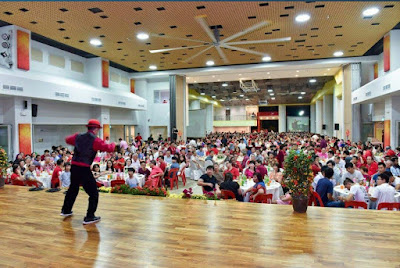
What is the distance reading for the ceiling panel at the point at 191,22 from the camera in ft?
29.1

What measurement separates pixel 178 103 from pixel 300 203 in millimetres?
15453

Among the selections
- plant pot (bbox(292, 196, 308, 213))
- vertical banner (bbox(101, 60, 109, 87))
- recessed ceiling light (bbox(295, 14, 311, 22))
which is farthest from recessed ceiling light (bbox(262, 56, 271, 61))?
plant pot (bbox(292, 196, 308, 213))

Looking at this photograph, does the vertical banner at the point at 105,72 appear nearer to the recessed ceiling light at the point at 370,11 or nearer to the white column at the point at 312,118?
the recessed ceiling light at the point at 370,11

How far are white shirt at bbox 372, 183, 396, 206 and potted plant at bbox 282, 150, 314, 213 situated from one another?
1569 millimetres

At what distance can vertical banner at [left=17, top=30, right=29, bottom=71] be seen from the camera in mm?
10703

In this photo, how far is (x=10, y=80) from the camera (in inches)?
389

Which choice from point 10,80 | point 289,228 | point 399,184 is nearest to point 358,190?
point 399,184

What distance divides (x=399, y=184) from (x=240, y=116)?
3709 centimetres

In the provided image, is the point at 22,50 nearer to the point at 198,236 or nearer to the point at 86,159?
the point at 86,159

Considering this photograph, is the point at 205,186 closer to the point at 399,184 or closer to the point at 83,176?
the point at 83,176

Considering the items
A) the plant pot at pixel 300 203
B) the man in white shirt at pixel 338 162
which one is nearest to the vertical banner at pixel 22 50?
the plant pot at pixel 300 203

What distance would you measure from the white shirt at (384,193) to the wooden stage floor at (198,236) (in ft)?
2.01

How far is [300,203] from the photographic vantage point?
443 centimetres

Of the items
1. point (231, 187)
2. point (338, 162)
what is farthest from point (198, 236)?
point (338, 162)
